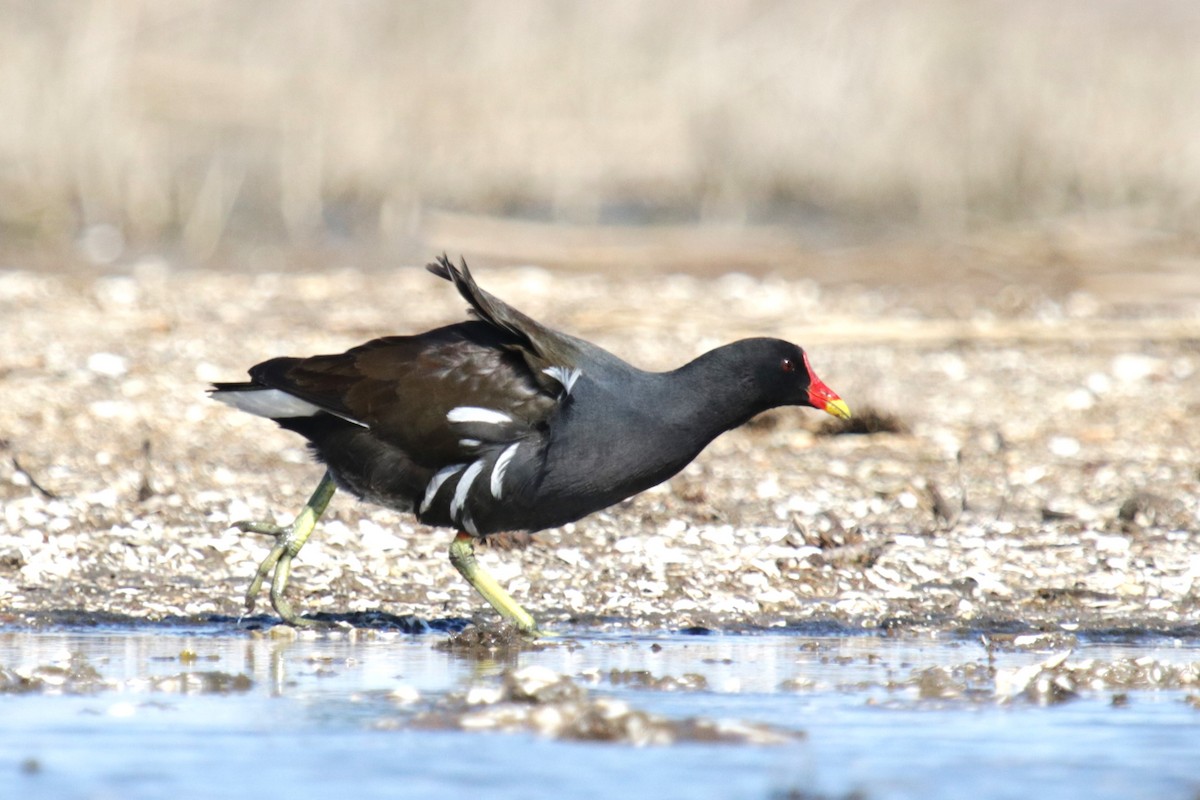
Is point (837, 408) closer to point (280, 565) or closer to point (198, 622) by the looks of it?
point (280, 565)

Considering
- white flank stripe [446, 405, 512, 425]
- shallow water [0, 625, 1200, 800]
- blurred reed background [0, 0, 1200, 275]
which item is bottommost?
shallow water [0, 625, 1200, 800]

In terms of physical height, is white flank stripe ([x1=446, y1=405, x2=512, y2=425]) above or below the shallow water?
A: above

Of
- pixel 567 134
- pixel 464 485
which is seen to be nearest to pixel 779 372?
pixel 464 485

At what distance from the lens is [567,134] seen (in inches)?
743

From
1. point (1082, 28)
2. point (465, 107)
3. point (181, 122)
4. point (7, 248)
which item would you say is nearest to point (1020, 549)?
point (7, 248)

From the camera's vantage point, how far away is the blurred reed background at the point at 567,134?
16.7 m

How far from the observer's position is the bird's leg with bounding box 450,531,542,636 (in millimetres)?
6305

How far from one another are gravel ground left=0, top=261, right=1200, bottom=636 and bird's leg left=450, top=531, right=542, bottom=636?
1.17 ft

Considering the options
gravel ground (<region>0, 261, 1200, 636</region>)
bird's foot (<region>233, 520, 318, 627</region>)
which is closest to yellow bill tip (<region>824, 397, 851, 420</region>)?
gravel ground (<region>0, 261, 1200, 636</region>)

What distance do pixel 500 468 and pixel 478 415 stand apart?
0.19 metres

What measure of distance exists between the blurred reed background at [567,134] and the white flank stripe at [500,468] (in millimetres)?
10200

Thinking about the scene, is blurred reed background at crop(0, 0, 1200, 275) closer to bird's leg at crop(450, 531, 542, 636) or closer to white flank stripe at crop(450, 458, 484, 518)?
bird's leg at crop(450, 531, 542, 636)

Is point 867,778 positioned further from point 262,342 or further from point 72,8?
point 72,8

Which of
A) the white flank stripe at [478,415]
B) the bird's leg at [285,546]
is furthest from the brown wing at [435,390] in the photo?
the bird's leg at [285,546]
